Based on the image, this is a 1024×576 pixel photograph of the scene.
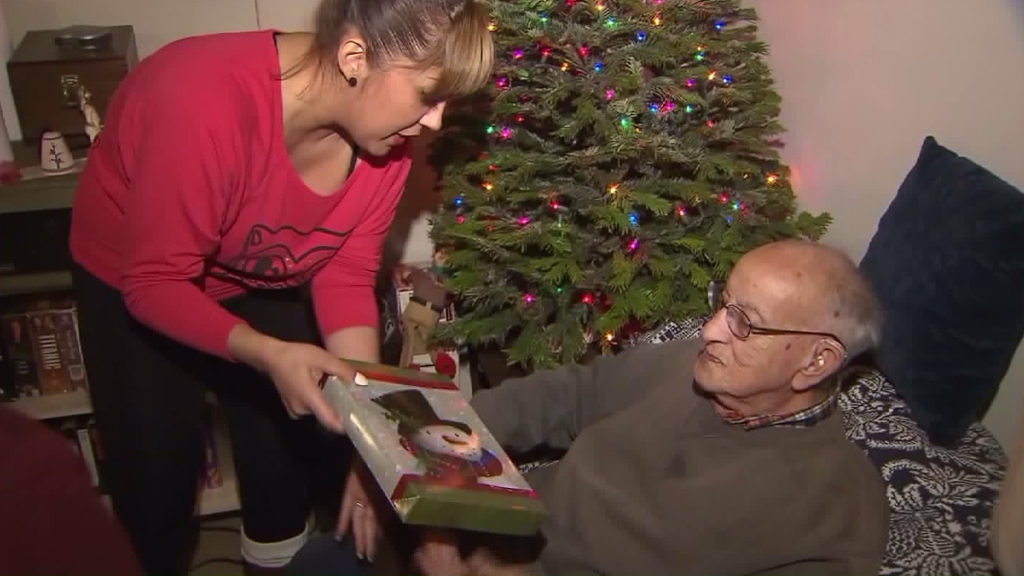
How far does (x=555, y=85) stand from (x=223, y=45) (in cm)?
75

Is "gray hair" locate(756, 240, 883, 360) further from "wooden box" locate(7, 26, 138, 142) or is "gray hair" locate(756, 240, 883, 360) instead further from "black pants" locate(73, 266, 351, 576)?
"wooden box" locate(7, 26, 138, 142)

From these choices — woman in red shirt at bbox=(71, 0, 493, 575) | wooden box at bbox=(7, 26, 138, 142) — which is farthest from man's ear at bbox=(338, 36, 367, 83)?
wooden box at bbox=(7, 26, 138, 142)

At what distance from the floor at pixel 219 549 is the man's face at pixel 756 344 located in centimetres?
152

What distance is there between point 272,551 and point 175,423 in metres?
0.44

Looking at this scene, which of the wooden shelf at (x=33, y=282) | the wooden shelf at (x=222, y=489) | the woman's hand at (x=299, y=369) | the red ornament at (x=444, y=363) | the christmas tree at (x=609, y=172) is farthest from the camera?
the wooden shelf at (x=222, y=489)

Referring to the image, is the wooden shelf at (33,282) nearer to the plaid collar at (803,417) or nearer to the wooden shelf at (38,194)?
the wooden shelf at (38,194)

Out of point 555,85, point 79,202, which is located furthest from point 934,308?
point 79,202

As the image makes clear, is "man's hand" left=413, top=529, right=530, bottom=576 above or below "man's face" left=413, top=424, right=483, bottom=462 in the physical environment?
below

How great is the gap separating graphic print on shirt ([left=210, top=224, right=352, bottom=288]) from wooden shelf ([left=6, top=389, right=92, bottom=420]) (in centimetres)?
95

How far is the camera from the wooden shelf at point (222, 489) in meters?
2.75

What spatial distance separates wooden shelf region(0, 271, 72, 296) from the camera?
2396mm

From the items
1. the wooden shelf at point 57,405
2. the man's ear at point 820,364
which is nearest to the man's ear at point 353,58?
the man's ear at point 820,364

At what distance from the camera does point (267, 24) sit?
111 inches

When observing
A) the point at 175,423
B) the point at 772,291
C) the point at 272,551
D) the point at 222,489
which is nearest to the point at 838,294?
the point at 772,291
